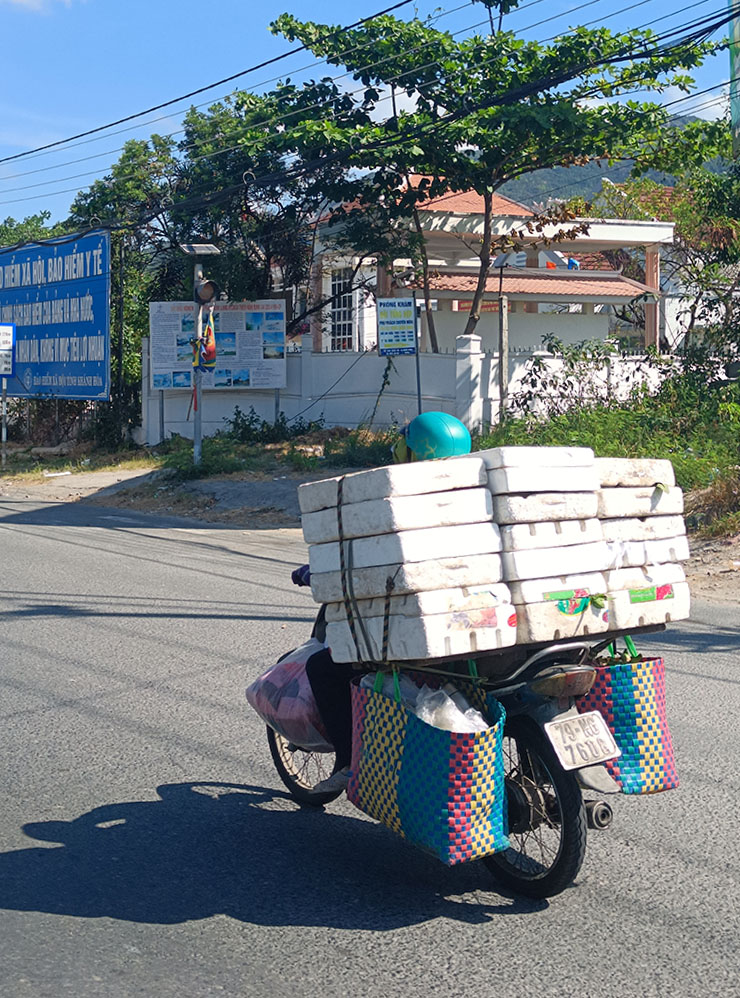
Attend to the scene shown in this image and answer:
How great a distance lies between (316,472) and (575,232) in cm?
790

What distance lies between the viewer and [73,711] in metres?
6.23

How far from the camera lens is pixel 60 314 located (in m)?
26.8

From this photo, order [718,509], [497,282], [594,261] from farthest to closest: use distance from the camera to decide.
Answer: [594,261] < [497,282] < [718,509]

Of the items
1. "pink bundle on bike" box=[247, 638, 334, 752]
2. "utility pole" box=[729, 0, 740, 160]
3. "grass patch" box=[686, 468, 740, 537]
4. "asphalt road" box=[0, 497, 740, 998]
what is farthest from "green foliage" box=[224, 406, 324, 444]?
"pink bundle on bike" box=[247, 638, 334, 752]

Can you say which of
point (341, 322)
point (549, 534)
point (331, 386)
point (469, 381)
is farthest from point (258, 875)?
point (341, 322)

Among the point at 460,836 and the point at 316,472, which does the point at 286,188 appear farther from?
the point at 460,836

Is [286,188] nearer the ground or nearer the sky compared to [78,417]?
nearer the sky

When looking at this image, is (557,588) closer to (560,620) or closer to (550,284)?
(560,620)

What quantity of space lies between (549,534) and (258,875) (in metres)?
1.66

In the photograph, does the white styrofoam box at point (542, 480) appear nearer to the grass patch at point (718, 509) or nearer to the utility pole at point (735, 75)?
the grass patch at point (718, 509)

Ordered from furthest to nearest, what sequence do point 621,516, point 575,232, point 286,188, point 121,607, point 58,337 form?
point 58,337, point 286,188, point 575,232, point 121,607, point 621,516

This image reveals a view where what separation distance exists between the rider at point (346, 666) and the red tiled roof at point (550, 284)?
20.9 meters

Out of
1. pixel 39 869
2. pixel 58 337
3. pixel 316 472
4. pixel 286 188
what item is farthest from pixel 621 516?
pixel 58 337

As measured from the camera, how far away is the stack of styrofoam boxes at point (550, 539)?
3656 mm
